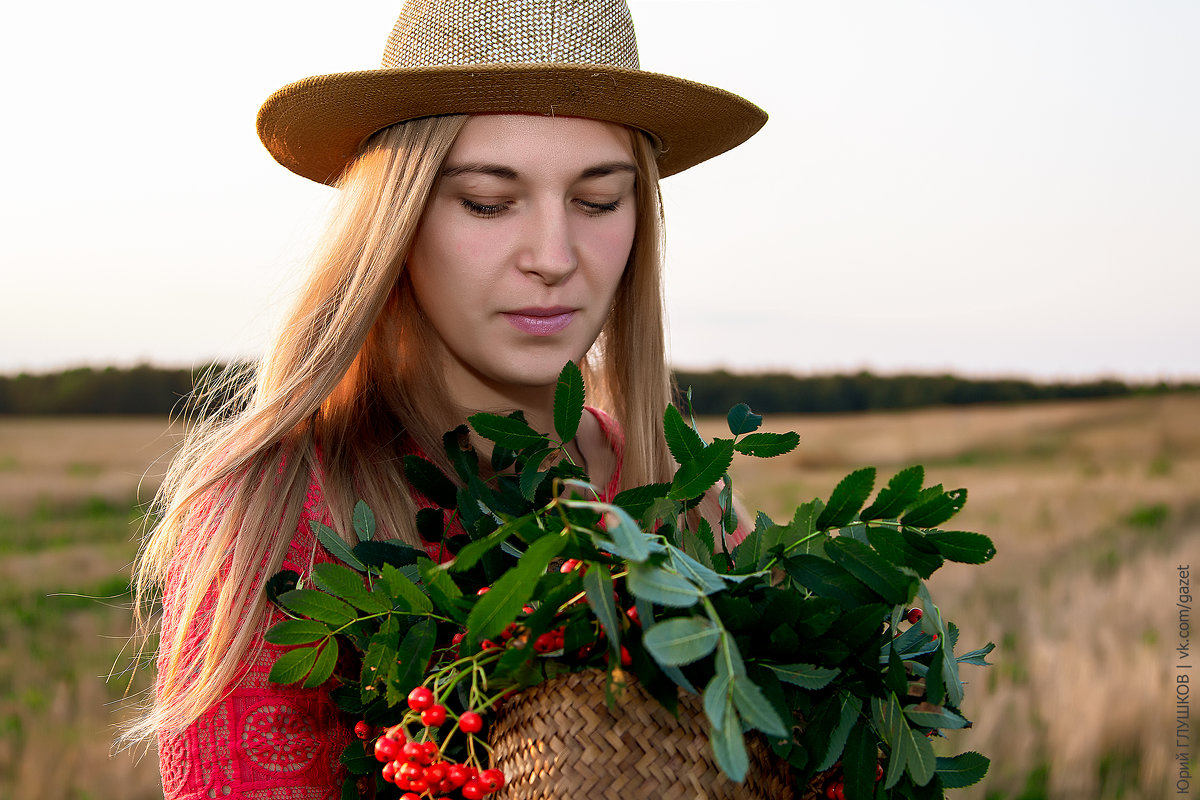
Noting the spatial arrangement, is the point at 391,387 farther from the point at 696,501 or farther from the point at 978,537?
the point at 978,537

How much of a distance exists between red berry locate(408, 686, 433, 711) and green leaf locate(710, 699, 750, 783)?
35cm

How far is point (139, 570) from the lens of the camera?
178cm

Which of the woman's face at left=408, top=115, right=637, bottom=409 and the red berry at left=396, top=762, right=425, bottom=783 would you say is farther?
the woman's face at left=408, top=115, right=637, bottom=409

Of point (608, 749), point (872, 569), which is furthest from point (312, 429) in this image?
point (872, 569)

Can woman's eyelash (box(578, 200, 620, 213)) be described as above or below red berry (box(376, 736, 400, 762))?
above

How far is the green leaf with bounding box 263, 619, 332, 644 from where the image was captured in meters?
1.12

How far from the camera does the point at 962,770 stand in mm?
1099

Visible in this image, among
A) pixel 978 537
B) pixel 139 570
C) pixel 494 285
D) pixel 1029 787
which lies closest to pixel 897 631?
pixel 978 537

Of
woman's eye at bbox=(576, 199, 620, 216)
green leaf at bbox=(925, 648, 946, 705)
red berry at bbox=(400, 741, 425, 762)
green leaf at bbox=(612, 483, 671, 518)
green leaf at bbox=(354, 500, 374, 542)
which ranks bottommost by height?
red berry at bbox=(400, 741, 425, 762)

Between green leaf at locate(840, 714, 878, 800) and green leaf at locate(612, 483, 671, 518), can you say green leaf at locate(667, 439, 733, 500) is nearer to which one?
green leaf at locate(612, 483, 671, 518)

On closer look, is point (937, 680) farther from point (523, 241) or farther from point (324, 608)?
point (523, 241)

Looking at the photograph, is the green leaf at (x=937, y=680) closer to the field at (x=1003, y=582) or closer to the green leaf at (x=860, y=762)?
the green leaf at (x=860, y=762)

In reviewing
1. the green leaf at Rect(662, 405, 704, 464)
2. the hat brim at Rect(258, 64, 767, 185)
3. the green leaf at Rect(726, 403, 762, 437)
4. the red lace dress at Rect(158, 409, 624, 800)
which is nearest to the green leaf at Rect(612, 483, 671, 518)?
the green leaf at Rect(662, 405, 704, 464)

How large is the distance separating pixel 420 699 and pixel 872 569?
1.65 feet
